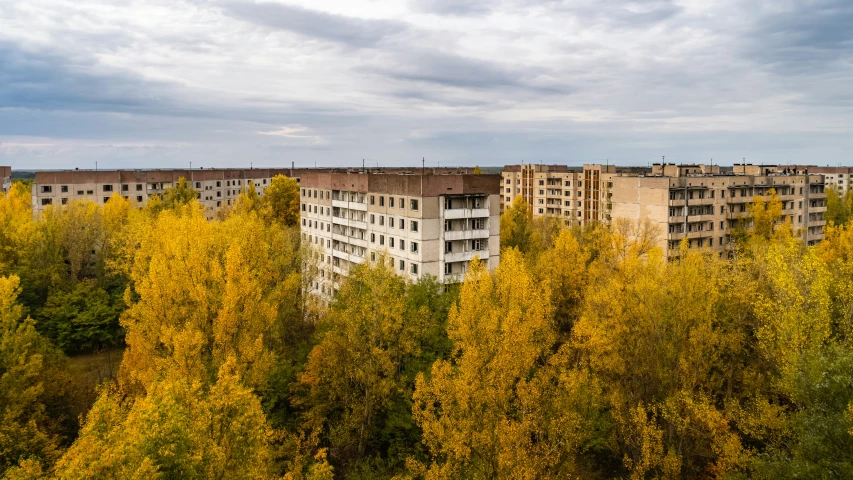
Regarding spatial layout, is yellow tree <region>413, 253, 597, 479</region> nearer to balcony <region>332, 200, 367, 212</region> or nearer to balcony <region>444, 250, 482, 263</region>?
balcony <region>444, 250, 482, 263</region>

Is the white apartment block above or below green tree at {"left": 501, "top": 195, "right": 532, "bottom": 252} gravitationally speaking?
above

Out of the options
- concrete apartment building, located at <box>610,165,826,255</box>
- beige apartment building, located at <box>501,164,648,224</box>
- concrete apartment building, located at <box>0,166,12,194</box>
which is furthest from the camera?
concrete apartment building, located at <box>0,166,12,194</box>

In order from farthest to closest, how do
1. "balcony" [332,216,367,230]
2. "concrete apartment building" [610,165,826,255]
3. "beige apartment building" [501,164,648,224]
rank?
"beige apartment building" [501,164,648,224]
"concrete apartment building" [610,165,826,255]
"balcony" [332,216,367,230]

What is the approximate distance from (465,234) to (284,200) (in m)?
40.6

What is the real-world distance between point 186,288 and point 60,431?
478 inches

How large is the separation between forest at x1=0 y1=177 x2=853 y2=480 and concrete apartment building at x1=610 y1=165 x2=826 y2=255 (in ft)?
60.9

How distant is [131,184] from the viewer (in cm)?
10212

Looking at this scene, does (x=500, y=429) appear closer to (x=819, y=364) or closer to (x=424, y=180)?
(x=819, y=364)

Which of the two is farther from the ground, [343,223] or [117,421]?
[343,223]

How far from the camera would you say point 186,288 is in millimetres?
33688

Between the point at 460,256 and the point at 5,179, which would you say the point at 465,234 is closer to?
the point at 460,256

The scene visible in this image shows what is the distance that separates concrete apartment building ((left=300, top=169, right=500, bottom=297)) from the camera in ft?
176

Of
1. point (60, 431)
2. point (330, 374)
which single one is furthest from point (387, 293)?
point (60, 431)

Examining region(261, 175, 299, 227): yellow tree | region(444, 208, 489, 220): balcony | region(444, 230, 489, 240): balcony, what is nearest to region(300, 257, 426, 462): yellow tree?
region(444, 230, 489, 240): balcony
